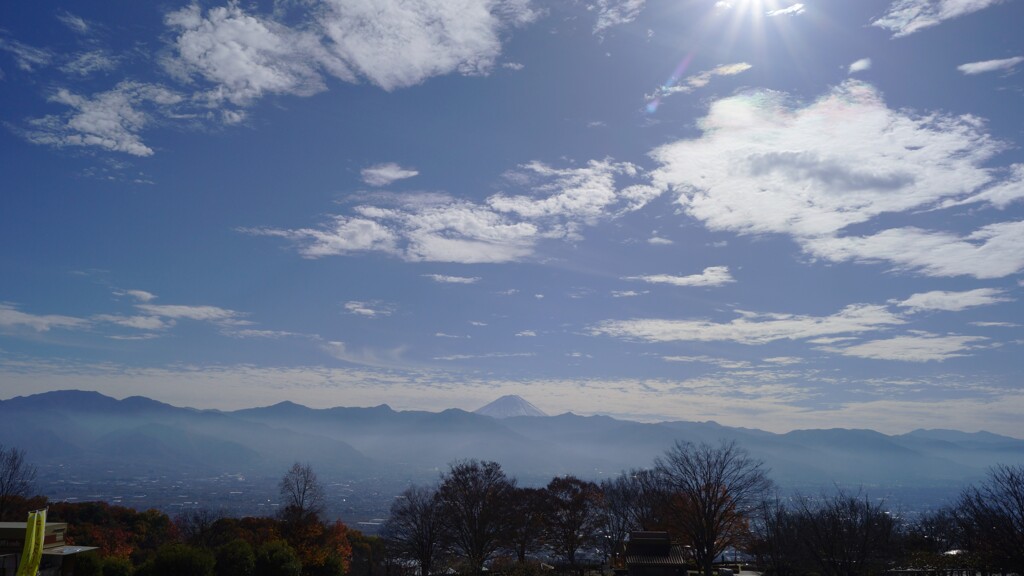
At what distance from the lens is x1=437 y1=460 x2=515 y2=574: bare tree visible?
51281 mm

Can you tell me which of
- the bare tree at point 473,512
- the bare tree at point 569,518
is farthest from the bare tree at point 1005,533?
the bare tree at point 473,512

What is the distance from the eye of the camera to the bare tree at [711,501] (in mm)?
44844

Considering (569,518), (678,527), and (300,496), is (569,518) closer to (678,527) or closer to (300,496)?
(678,527)

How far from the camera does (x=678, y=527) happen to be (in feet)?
160

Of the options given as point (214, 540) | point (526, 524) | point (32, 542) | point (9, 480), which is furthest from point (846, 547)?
point (9, 480)

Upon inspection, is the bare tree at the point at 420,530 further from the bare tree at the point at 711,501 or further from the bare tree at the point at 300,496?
the bare tree at the point at 711,501

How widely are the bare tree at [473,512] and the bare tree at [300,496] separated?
1062 cm

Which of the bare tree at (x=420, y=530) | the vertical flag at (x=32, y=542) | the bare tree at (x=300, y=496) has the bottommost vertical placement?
the bare tree at (x=420, y=530)

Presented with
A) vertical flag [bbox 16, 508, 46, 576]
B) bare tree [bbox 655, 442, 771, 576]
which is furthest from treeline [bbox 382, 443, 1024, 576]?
vertical flag [bbox 16, 508, 46, 576]

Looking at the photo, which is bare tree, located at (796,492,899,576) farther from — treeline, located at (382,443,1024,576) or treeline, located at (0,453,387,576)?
treeline, located at (0,453,387,576)

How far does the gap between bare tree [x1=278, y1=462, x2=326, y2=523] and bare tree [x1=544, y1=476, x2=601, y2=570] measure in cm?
1949

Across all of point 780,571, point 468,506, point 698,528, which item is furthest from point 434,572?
point 780,571

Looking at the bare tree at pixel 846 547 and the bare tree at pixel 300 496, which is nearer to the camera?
the bare tree at pixel 846 547

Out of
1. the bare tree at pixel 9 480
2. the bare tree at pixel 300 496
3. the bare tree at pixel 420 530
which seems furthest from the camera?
the bare tree at pixel 420 530
